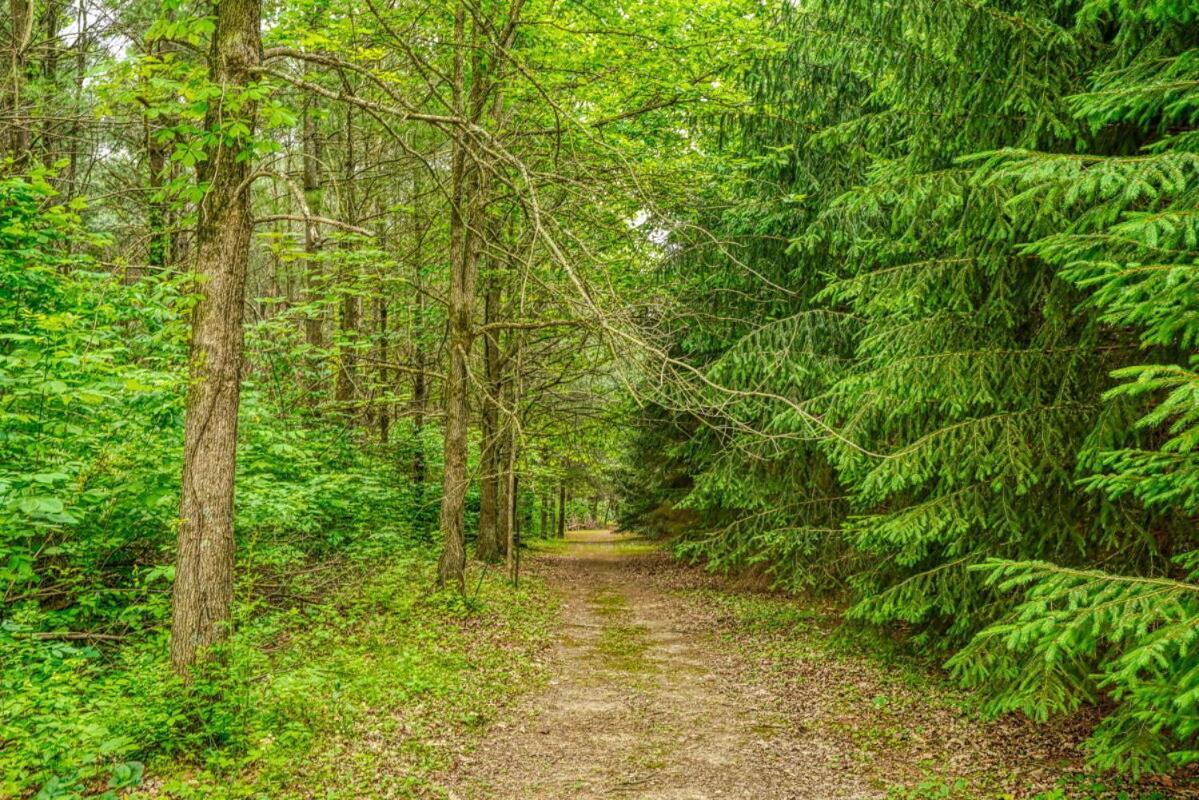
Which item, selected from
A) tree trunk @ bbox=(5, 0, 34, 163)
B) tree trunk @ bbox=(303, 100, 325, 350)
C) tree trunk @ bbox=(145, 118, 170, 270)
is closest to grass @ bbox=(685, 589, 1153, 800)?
tree trunk @ bbox=(303, 100, 325, 350)

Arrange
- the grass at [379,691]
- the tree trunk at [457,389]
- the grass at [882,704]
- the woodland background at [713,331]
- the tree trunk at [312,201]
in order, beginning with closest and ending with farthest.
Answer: the woodland background at [713,331] → the grass at [379,691] → the grass at [882,704] → the tree trunk at [457,389] → the tree trunk at [312,201]

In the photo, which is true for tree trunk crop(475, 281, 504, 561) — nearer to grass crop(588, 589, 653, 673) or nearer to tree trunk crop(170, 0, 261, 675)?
grass crop(588, 589, 653, 673)

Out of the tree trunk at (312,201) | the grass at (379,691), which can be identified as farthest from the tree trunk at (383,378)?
the grass at (379,691)

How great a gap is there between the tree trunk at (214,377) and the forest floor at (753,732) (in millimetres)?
2353

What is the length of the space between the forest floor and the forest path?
20 mm

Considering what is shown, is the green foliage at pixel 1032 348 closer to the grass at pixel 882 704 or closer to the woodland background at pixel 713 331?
the woodland background at pixel 713 331

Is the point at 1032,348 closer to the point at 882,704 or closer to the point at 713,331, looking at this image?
the point at 882,704

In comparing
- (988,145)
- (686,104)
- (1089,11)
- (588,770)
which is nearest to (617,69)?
(686,104)

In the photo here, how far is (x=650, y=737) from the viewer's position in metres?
6.80

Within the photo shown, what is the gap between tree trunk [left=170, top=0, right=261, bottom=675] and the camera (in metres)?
5.27

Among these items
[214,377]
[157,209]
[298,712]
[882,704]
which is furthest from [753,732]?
[157,209]

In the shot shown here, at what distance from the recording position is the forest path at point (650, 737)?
5652mm

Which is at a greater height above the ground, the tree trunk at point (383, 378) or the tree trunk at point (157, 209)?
the tree trunk at point (157, 209)

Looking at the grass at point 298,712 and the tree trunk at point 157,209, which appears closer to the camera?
the grass at point 298,712
